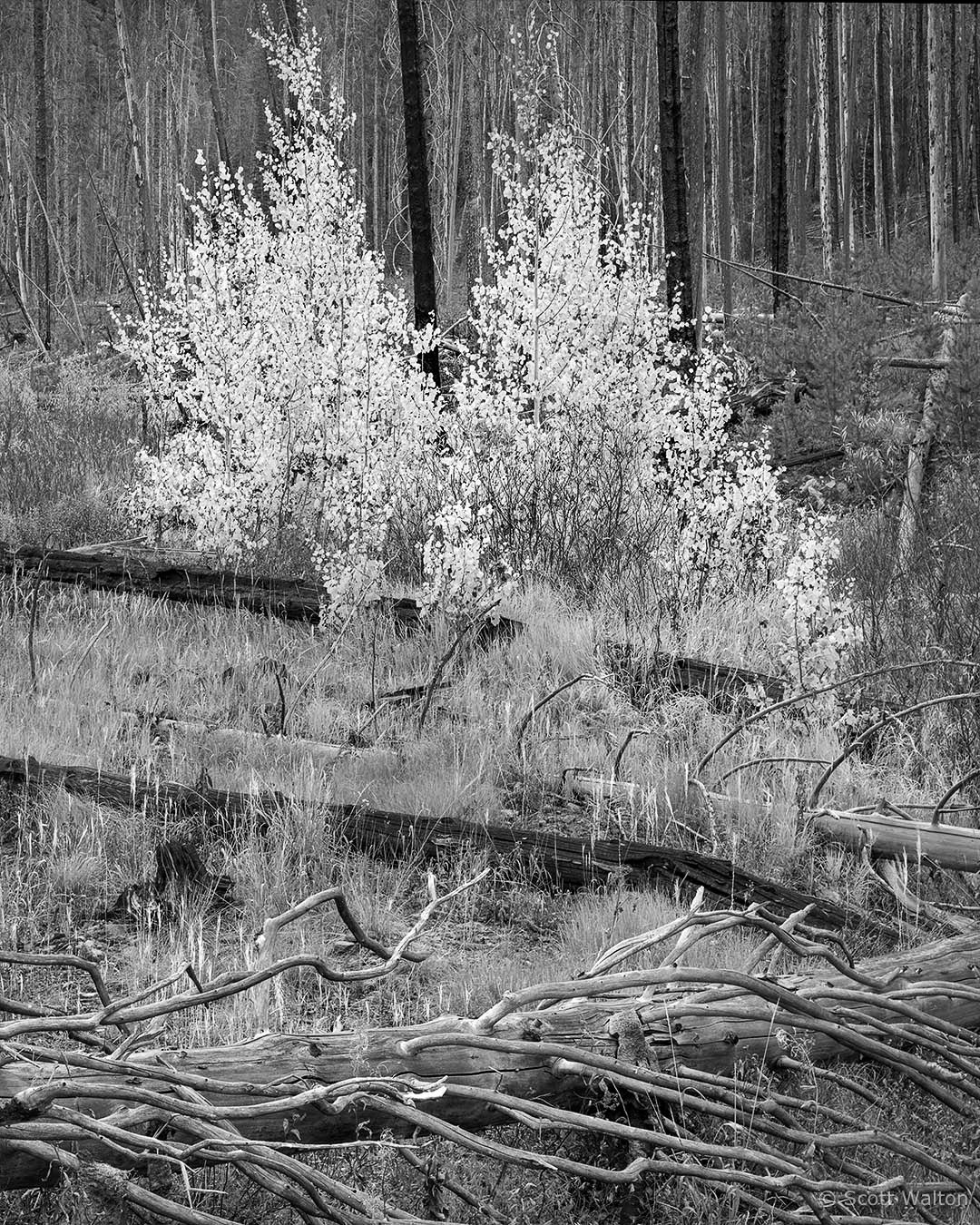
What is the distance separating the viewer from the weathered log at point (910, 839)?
10.6 feet

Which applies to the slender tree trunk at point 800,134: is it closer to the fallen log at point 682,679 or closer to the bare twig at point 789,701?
the fallen log at point 682,679

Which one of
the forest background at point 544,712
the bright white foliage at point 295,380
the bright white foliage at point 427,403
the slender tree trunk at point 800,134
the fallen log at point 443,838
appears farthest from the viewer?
the slender tree trunk at point 800,134

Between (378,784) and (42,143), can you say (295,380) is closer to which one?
(378,784)

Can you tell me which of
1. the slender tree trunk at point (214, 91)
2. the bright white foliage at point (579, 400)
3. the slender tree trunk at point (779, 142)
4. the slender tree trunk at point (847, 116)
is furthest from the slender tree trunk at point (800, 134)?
the bright white foliage at point (579, 400)

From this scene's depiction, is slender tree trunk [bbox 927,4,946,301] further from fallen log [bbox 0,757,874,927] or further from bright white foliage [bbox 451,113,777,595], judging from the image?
fallen log [bbox 0,757,874,927]

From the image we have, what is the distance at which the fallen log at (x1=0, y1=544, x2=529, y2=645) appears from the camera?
6.09 meters

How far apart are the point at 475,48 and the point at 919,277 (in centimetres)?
2030

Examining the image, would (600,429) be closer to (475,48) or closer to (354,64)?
(475,48)

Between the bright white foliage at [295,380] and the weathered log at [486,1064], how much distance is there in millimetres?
5056

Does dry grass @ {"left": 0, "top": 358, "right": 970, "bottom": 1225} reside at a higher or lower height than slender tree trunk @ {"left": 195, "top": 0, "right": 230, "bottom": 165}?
lower

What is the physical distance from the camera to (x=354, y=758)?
13.6 feet

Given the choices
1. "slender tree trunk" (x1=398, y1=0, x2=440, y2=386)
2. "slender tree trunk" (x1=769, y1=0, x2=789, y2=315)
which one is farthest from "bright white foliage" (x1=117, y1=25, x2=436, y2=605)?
"slender tree trunk" (x1=769, y1=0, x2=789, y2=315)

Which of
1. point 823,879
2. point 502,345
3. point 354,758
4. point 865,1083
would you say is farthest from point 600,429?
point 865,1083

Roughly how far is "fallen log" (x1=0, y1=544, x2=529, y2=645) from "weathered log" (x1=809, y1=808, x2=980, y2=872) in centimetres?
270
